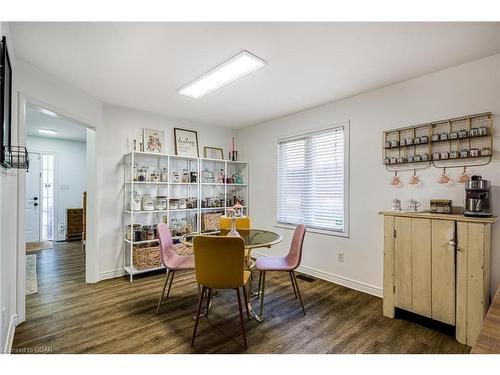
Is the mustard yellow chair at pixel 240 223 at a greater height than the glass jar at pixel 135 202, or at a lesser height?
lesser

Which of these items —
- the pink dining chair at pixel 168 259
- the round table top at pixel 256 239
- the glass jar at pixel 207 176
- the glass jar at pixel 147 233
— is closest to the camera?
the round table top at pixel 256 239

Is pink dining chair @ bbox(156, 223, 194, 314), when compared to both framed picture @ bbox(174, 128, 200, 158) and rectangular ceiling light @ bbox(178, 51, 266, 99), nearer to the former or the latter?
rectangular ceiling light @ bbox(178, 51, 266, 99)

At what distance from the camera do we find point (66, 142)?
6215 mm

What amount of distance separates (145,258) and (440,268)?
349 centimetres

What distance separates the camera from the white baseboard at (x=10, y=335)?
1.86m

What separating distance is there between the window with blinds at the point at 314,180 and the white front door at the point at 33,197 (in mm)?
5680

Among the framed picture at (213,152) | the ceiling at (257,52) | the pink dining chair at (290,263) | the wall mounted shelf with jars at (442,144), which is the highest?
the ceiling at (257,52)

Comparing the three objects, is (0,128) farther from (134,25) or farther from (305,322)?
(305,322)

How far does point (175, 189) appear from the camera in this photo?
4.27 m

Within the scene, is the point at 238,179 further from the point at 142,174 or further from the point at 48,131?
the point at 48,131

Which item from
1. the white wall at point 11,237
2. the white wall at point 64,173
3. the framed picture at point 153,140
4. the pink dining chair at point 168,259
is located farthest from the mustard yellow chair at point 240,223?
the white wall at point 64,173

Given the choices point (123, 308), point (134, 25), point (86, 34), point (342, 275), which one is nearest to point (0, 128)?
point (86, 34)

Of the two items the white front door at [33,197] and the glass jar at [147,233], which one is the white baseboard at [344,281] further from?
the white front door at [33,197]

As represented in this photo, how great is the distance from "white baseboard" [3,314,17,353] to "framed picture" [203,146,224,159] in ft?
10.6
